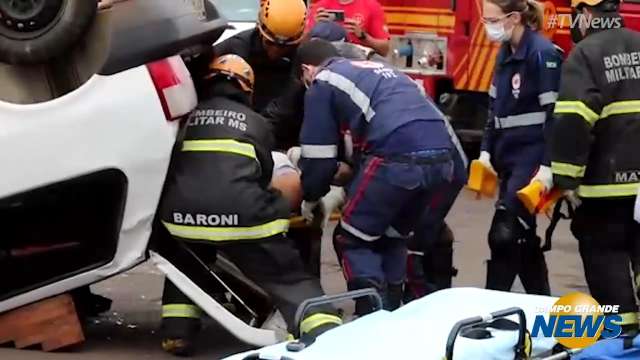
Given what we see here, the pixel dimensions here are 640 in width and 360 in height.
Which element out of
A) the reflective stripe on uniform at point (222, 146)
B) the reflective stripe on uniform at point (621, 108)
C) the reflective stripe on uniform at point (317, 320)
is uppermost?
the reflective stripe on uniform at point (621, 108)

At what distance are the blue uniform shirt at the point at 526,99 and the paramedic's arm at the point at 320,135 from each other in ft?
3.74

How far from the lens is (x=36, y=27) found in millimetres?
5945

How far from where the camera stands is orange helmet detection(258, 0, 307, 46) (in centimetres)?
699

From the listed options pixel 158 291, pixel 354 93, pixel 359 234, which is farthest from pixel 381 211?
pixel 158 291

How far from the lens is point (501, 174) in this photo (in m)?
7.14

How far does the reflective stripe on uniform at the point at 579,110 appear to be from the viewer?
19.6 feet

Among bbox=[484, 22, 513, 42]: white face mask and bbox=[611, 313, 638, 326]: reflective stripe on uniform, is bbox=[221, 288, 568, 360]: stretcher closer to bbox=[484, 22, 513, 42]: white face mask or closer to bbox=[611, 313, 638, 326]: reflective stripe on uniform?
bbox=[611, 313, 638, 326]: reflective stripe on uniform

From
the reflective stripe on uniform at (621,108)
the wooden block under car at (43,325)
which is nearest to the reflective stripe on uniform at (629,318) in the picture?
the reflective stripe on uniform at (621,108)

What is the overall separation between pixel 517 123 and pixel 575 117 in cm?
104

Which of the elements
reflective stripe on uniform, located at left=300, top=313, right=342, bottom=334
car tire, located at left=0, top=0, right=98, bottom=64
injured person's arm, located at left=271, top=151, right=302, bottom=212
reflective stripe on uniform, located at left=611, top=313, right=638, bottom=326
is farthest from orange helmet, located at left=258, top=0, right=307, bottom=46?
reflective stripe on uniform, located at left=611, top=313, right=638, bottom=326

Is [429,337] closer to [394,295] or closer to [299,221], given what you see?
[394,295]

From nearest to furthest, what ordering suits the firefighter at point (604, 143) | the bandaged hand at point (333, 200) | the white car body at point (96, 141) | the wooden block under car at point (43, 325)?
the white car body at point (96, 141)
the firefighter at point (604, 143)
the wooden block under car at point (43, 325)
the bandaged hand at point (333, 200)

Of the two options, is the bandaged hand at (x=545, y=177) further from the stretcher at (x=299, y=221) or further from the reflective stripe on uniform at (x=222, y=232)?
the reflective stripe on uniform at (x=222, y=232)

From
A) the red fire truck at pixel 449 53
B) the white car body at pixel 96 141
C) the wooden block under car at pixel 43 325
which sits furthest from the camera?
the red fire truck at pixel 449 53
